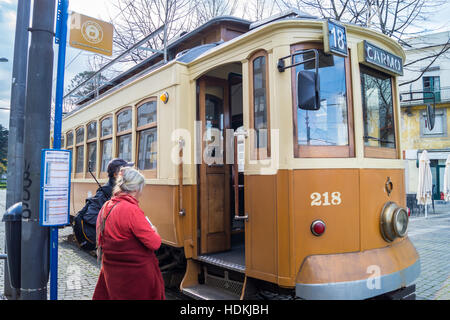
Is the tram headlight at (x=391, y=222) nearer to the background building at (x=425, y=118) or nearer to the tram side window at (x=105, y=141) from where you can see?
the tram side window at (x=105, y=141)

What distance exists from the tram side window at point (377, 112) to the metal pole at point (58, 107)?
297cm

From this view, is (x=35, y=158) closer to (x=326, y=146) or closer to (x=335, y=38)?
(x=326, y=146)

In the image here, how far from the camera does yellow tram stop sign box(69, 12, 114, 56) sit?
14.6 ft

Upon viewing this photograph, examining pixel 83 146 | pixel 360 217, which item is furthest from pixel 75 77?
pixel 360 217

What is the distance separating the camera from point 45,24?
127 inches

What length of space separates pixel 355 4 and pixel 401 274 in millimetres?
9491

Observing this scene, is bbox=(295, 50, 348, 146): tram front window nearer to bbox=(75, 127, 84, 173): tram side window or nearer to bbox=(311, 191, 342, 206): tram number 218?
bbox=(311, 191, 342, 206): tram number 218

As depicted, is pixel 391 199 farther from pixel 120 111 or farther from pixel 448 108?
pixel 448 108

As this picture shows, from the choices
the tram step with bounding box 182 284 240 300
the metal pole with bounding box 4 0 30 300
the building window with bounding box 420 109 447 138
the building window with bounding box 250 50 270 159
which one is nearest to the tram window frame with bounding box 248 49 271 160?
the building window with bounding box 250 50 270 159

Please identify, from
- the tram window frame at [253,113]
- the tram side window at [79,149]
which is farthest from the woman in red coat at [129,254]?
the tram side window at [79,149]

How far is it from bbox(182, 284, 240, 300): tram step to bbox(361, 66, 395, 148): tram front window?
217cm

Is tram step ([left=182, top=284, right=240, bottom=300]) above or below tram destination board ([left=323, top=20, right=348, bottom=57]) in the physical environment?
below

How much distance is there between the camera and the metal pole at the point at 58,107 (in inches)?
A: 129

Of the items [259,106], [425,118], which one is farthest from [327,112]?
[425,118]
